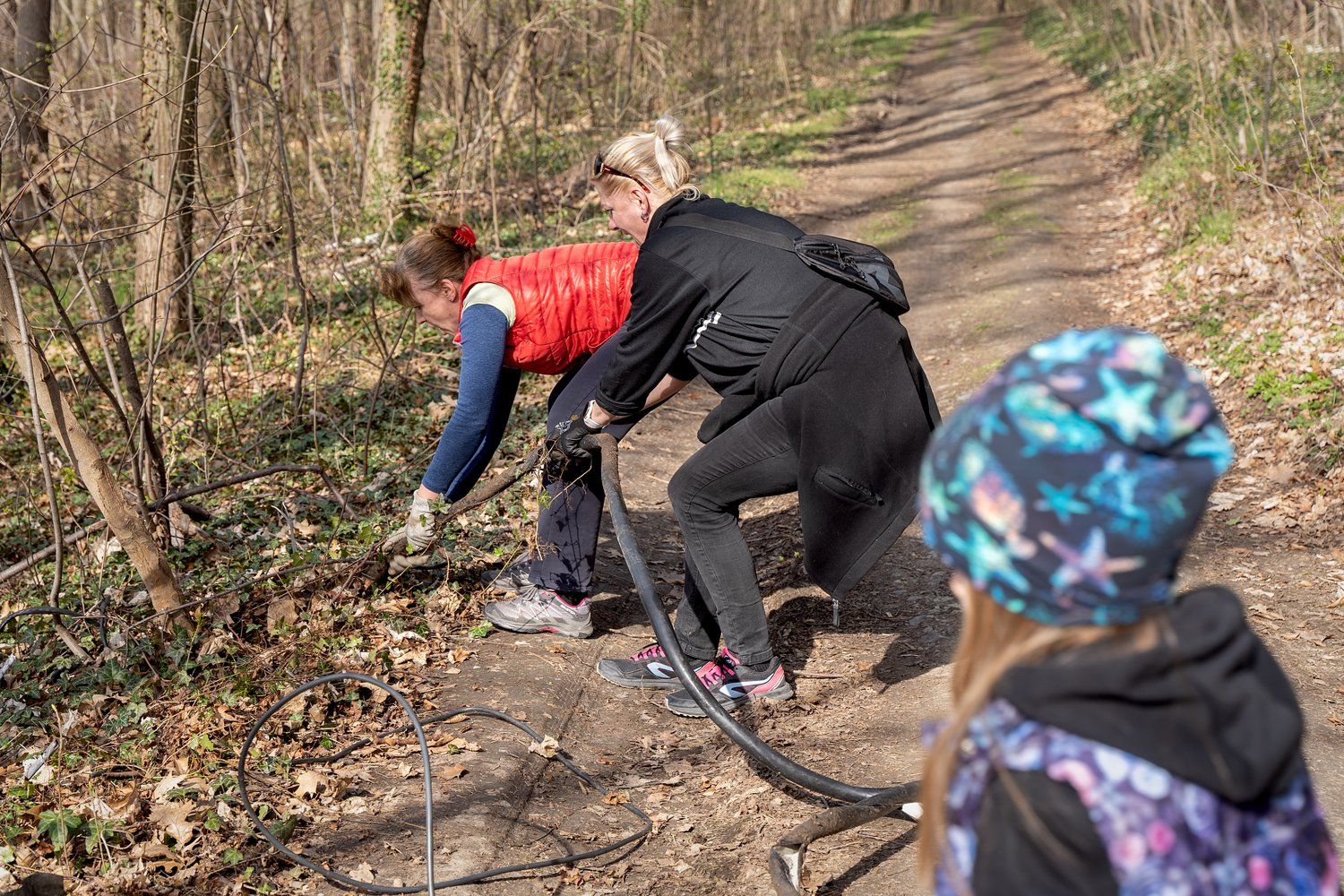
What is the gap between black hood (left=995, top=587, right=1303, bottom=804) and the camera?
4.05ft

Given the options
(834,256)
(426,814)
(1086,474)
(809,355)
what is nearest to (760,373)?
(809,355)

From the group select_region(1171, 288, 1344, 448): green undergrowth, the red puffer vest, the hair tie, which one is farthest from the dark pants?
select_region(1171, 288, 1344, 448): green undergrowth

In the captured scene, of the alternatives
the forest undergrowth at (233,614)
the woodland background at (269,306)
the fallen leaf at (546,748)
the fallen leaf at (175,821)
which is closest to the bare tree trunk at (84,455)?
the woodland background at (269,306)

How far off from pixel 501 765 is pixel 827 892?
128 centimetres

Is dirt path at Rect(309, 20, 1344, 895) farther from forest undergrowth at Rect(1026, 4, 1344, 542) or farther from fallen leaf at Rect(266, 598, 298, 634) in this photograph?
fallen leaf at Rect(266, 598, 298, 634)

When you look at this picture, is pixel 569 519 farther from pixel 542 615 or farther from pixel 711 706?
pixel 711 706

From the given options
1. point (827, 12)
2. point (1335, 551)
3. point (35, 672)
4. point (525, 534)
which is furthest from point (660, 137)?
point (827, 12)

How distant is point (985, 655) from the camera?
4.61 ft

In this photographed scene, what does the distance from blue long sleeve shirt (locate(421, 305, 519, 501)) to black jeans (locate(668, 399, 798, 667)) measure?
0.82 meters

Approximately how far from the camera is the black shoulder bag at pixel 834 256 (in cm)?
337

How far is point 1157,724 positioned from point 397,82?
36.2 ft

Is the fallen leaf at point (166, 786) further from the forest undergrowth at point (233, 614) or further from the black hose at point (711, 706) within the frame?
the black hose at point (711, 706)

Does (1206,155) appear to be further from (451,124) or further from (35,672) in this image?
(35,672)

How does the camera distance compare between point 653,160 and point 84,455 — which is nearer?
point 653,160
